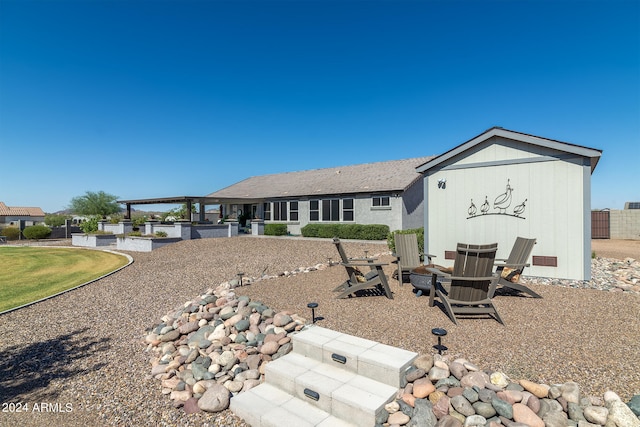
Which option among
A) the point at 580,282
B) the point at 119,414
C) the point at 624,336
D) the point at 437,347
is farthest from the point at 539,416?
the point at 580,282

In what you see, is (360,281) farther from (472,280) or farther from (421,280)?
(472,280)

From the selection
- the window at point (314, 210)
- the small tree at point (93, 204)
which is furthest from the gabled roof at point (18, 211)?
the window at point (314, 210)

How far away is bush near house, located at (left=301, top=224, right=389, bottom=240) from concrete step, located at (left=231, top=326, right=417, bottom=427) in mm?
14239

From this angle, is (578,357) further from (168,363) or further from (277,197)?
(277,197)

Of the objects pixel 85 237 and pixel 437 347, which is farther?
pixel 85 237

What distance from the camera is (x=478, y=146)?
954 centimetres

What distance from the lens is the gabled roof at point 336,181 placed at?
20.4 m

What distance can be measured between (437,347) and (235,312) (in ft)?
12.5

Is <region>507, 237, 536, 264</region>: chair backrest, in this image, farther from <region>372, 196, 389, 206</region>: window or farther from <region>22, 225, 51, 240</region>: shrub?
<region>22, 225, 51, 240</region>: shrub

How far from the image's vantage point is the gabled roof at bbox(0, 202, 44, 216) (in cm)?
5035

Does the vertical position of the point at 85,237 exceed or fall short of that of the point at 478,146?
it falls short

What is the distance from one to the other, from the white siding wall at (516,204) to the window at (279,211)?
1514 centimetres

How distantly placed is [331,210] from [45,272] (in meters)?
15.1

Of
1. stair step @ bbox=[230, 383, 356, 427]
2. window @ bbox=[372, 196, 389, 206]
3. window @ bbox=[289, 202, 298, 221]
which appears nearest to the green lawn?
stair step @ bbox=[230, 383, 356, 427]
